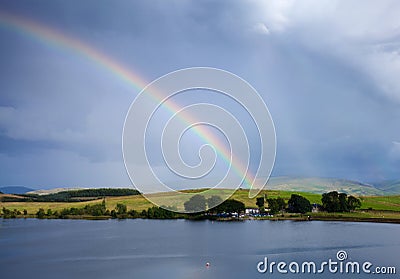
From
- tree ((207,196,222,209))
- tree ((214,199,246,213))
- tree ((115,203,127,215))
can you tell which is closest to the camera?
tree ((214,199,246,213))

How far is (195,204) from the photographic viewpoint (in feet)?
266

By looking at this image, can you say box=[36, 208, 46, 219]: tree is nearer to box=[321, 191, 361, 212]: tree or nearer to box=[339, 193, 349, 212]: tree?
box=[321, 191, 361, 212]: tree

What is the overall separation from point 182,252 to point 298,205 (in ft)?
159

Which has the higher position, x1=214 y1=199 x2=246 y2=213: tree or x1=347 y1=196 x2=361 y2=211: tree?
x1=347 y1=196 x2=361 y2=211: tree

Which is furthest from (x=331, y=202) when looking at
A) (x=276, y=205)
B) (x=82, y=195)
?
(x=82, y=195)

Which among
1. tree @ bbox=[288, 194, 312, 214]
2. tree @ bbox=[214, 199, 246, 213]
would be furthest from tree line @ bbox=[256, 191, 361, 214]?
tree @ bbox=[214, 199, 246, 213]

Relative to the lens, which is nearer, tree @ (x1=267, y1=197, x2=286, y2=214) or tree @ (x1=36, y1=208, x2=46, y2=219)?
tree @ (x1=267, y1=197, x2=286, y2=214)

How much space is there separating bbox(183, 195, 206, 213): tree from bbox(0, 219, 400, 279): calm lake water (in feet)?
74.5

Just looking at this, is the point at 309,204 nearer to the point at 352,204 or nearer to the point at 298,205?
the point at 298,205

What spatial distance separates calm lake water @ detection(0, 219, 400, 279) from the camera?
31.3 metres

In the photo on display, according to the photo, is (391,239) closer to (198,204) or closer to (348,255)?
(348,255)

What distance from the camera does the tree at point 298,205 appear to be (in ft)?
272

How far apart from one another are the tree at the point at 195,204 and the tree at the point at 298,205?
58.2ft

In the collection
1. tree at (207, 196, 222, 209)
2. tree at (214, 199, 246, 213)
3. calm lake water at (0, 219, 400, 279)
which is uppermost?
tree at (207, 196, 222, 209)
